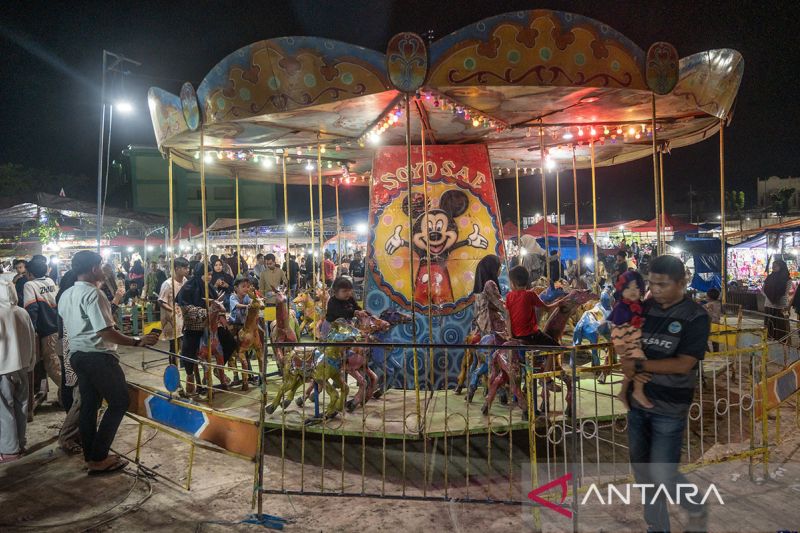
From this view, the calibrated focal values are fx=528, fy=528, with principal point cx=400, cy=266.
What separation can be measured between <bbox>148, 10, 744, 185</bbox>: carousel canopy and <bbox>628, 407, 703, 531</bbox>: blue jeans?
3.62 meters

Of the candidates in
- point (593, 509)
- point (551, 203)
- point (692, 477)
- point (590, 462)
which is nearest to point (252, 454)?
point (593, 509)

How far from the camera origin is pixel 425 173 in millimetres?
7168

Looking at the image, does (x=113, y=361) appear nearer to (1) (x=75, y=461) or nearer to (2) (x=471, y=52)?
(1) (x=75, y=461)

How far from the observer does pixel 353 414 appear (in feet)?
20.8

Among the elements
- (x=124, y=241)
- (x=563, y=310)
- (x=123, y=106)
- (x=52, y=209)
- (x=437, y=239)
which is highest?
(x=123, y=106)

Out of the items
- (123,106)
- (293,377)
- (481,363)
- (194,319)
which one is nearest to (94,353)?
(293,377)

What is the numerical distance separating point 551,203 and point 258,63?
180 feet

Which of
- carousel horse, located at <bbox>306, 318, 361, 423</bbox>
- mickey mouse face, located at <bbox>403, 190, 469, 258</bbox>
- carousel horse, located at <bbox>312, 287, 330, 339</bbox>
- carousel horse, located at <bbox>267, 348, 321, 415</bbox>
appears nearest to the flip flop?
carousel horse, located at <bbox>267, 348, 321, 415</bbox>

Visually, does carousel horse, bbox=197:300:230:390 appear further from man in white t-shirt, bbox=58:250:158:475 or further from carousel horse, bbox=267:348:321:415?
man in white t-shirt, bbox=58:250:158:475

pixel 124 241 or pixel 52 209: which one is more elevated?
pixel 52 209

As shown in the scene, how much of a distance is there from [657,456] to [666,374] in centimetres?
51

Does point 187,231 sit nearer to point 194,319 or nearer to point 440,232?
point 194,319

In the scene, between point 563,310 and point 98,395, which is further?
point 563,310

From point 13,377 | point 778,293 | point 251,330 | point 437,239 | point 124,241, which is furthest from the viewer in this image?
point 124,241
